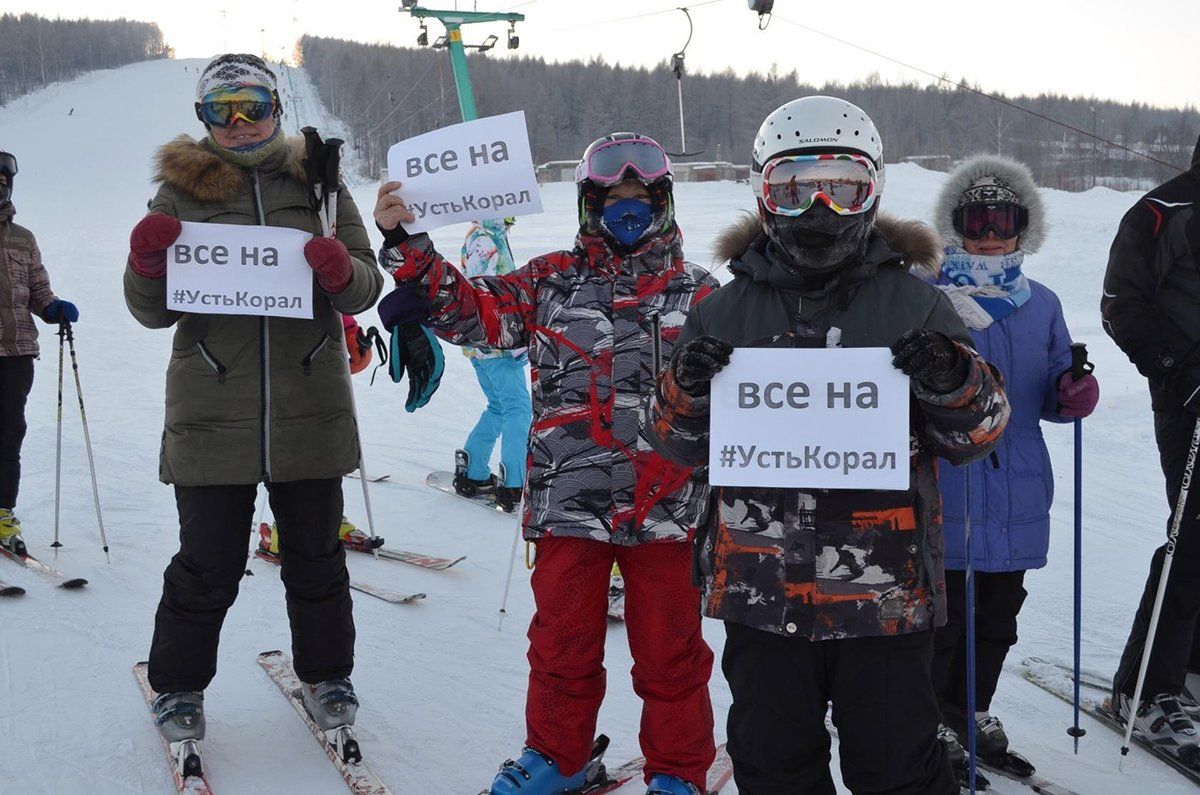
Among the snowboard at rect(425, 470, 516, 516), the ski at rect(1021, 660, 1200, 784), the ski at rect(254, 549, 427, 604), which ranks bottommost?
the snowboard at rect(425, 470, 516, 516)

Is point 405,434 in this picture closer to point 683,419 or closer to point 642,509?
point 642,509

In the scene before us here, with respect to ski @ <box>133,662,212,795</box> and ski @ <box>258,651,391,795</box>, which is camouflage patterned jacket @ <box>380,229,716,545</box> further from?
ski @ <box>133,662,212,795</box>

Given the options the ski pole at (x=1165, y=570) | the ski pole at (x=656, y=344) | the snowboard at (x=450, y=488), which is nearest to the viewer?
the ski pole at (x=656, y=344)

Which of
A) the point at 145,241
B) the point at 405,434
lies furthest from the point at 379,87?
the point at 145,241

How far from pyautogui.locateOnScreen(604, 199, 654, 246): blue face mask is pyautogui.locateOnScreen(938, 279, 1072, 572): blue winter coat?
1.17 metres

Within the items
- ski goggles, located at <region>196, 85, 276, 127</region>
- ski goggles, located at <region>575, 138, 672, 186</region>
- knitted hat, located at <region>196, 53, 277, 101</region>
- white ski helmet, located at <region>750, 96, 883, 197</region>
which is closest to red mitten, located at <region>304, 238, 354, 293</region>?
ski goggles, located at <region>196, 85, 276, 127</region>

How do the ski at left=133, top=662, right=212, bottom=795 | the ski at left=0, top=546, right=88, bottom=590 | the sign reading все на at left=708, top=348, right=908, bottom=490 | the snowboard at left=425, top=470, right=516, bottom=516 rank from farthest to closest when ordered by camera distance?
the snowboard at left=425, top=470, right=516, bottom=516, the ski at left=0, top=546, right=88, bottom=590, the ski at left=133, top=662, right=212, bottom=795, the sign reading все на at left=708, top=348, right=908, bottom=490

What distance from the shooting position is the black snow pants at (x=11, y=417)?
18.6ft

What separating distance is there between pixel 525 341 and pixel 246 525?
1.12 meters

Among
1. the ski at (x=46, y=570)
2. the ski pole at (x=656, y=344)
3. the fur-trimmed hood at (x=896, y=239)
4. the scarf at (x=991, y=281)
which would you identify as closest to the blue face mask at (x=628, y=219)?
the ski pole at (x=656, y=344)

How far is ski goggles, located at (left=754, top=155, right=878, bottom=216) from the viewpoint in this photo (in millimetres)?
2369

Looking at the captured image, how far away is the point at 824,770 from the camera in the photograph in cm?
247

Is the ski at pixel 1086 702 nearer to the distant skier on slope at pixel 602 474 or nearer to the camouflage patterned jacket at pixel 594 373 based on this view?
the distant skier on slope at pixel 602 474

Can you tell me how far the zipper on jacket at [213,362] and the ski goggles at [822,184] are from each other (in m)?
1.86
